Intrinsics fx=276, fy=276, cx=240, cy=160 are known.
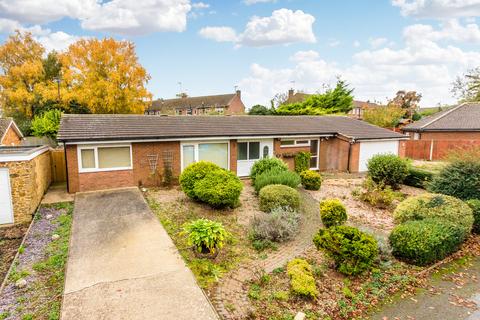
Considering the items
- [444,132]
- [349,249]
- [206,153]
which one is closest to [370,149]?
[206,153]

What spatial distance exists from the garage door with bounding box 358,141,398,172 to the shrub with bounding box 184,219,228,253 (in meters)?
14.2

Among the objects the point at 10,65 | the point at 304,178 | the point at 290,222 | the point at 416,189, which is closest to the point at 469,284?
the point at 290,222

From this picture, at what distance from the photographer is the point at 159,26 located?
59.5 feet

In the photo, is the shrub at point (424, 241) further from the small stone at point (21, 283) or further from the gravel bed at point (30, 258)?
the small stone at point (21, 283)

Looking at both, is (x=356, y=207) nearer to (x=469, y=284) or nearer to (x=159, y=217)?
(x=469, y=284)

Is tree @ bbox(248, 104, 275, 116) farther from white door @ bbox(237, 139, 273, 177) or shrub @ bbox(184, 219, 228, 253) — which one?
shrub @ bbox(184, 219, 228, 253)

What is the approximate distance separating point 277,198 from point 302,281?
4.23 m

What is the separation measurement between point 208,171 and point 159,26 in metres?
12.6

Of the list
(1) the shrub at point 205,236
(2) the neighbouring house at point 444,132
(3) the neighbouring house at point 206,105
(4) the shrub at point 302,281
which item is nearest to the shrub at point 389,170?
(4) the shrub at point 302,281

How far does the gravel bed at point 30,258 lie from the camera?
16.2 feet

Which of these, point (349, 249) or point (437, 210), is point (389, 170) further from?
point (349, 249)

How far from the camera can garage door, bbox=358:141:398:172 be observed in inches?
708

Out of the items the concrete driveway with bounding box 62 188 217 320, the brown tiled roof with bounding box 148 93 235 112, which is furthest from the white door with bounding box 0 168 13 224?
the brown tiled roof with bounding box 148 93 235 112

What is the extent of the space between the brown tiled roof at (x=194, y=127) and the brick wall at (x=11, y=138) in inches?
423
